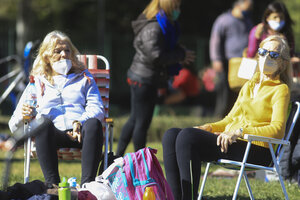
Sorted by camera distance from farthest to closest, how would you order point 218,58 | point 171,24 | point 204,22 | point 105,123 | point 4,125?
point 204,22 < point 4,125 < point 218,58 < point 171,24 < point 105,123

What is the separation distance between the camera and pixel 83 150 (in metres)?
4.46

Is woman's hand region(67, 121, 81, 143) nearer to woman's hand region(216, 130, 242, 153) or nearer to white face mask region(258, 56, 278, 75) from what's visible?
woman's hand region(216, 130, 242, 153)

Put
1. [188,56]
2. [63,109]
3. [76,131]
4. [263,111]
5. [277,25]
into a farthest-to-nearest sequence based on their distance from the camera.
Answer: [188,56] < [277,25] < [63,109] < [76,131] < [263,111]

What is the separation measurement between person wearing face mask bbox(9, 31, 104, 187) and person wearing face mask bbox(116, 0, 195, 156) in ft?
4.21

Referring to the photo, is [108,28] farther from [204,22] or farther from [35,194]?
[35,194]

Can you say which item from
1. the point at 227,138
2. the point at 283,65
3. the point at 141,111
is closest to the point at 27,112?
the point at 227,138

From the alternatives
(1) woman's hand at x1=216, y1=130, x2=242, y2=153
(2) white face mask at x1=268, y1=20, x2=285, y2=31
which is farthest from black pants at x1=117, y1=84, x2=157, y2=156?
(1) woman's hand at x1=216, y1=130, x2=242, y2=153

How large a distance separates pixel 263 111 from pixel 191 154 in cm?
62

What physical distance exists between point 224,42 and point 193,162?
4331 millimetres

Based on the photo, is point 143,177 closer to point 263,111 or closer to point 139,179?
point 139,179

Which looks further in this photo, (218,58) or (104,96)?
(218,58)

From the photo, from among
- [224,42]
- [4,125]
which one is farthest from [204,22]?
[224,42]

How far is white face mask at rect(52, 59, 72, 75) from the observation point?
4.98 metres

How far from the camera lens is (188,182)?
13.5ft
